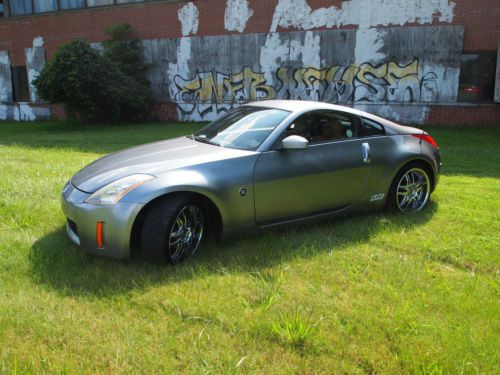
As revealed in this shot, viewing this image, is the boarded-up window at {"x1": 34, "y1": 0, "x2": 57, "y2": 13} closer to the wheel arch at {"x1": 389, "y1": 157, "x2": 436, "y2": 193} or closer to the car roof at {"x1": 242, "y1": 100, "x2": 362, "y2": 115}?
the car roof at {"x1": 242, "y1": 100, "x2": 362, "y2": 115}

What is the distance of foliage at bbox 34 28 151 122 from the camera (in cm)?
1539

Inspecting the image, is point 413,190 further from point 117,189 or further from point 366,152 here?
point 117,189

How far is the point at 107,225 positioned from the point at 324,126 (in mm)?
2398

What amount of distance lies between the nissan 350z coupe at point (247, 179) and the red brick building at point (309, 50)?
10258mm

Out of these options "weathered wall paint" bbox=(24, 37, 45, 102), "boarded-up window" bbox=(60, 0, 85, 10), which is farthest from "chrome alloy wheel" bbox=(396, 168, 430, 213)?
"weathered wall paint" bbox=(24, 37, 45, 102)

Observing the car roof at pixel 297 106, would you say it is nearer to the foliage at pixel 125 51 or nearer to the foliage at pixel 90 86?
the foliage at pixel 90 86

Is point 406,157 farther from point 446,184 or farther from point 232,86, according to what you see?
point 232,86

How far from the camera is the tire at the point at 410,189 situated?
4.91 m

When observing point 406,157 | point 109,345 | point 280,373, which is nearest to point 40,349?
point 109,345

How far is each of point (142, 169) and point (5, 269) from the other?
137 centimetres

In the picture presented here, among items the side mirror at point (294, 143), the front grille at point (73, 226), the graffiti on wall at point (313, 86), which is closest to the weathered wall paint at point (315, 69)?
the graffiti on wall at point (313, 86)

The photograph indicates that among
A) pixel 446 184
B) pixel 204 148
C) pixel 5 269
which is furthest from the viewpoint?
pixel 446 184

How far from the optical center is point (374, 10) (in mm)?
14602

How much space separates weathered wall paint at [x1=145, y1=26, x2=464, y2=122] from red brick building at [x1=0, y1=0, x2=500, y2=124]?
0.03 meters
